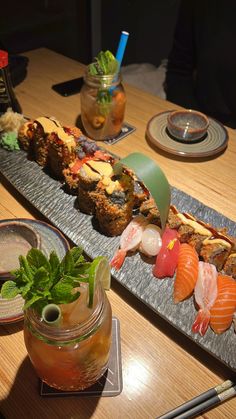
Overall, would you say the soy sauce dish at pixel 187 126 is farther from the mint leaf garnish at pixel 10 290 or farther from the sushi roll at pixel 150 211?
the mint leaf garnish at pixel 10 290

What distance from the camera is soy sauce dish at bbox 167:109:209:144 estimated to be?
72.6 inches

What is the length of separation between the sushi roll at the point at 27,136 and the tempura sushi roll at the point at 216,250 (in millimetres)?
935

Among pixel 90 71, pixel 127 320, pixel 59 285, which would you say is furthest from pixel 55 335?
pixel 90 71

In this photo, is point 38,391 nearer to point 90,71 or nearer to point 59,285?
point 59,285

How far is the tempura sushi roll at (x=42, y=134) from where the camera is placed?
61.8 inches

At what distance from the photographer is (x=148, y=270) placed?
1207 mm

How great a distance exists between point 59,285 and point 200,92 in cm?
252

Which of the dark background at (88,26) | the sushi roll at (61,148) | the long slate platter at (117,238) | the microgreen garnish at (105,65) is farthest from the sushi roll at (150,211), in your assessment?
the dark background at (88,26)

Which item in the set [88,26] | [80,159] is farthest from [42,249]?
[88,26]

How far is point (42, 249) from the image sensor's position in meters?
1.15

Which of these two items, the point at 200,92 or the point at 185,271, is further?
the point at 200,92

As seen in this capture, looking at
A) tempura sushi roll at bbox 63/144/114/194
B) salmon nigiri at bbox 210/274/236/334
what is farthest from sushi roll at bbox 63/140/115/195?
salmon nigiri at bbox 210/274/236/334

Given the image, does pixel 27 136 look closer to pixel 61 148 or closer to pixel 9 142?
pixel 9 142

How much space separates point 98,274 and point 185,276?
0.42 meters
